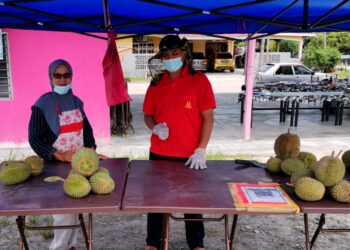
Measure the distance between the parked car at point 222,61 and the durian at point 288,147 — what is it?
19693 millimetres

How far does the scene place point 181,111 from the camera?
2428mm

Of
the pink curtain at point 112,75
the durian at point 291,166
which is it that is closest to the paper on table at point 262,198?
the durian at point 291,166

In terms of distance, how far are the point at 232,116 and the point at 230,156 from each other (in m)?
3.51

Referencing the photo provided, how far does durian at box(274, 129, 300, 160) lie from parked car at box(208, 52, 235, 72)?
775 inches

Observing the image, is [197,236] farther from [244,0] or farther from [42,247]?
[244,0]

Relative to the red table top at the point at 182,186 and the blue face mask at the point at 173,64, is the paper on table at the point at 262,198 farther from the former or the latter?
the blue face mask at the point at 173,64

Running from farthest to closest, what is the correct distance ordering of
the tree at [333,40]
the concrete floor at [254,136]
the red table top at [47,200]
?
1. the tree at [333,40]
2. the concrete floor at [254,136]
3. the red table top at [47,200]

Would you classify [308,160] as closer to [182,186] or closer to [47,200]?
[182,186]

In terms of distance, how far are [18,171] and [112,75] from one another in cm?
102

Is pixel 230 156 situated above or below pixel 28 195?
below

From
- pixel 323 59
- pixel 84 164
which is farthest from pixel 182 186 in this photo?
pixel 323 59

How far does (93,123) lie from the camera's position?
579cm

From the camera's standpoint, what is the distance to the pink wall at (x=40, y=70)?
5.33m

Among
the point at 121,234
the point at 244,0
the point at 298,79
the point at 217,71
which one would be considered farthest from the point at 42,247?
the point at 217,71
